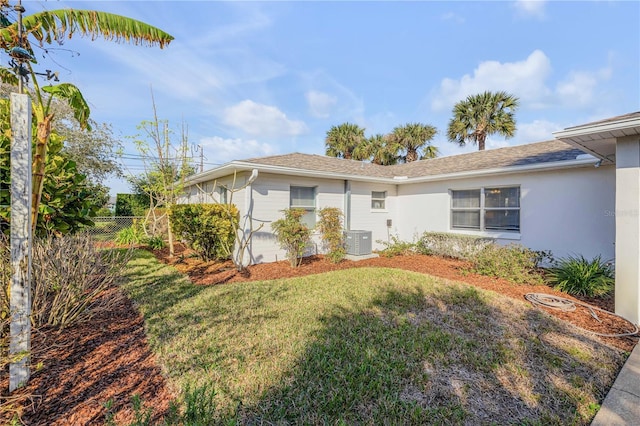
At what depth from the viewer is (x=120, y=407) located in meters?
2.53

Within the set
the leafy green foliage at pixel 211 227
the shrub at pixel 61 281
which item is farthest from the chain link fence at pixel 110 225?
the shrub at pixel 61 281

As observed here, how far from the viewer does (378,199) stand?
12.1 meters

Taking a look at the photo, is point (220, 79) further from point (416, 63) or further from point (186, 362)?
point (186, 362)

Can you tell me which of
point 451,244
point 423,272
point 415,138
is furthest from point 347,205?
point 415,138

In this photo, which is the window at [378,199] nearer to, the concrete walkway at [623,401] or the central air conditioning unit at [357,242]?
the central air conditioning unit at [357,242]

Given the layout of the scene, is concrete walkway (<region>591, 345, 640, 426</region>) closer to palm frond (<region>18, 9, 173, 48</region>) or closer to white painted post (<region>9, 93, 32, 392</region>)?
white painted post (<region>9, 93, 32, 392</region>)

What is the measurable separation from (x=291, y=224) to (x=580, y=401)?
6.64m

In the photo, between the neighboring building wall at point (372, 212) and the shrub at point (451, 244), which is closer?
the shrub at point (451, 244)

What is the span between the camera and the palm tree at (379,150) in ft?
77.5

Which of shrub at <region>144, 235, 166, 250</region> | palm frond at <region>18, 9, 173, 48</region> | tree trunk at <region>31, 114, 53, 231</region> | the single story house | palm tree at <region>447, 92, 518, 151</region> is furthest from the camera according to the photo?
palm tree at <region>447, 92, 518, 151</region>

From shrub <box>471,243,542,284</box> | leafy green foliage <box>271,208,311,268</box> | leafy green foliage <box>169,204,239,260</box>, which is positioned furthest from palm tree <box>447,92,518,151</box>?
leafy green foliage <box>169,204,239,260</box>

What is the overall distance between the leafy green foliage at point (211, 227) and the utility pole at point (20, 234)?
5497 mm

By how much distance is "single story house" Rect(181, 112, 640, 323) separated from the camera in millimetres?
4906

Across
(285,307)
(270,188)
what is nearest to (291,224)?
(270,188)
